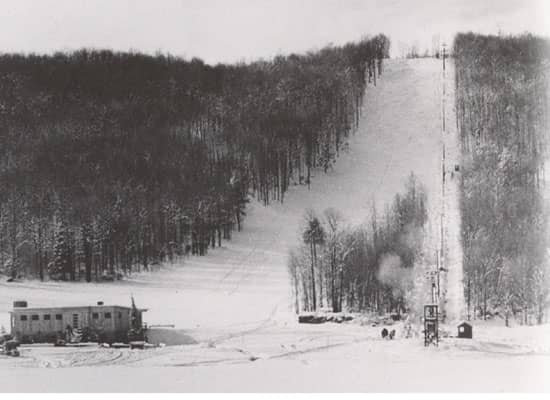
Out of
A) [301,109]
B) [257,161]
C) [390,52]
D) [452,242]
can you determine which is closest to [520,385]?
[452,242]

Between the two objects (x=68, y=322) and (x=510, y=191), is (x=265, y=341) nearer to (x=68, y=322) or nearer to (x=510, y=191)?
(x=68, y=322)

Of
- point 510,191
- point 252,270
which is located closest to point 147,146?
point 252,270

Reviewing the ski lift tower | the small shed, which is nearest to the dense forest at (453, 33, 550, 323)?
the small shed

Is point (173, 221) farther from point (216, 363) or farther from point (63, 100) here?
point (63, 100)

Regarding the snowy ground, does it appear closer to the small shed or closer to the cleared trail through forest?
the cleared trail through forest

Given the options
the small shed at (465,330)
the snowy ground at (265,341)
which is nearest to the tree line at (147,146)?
the snowy ground at (265,341)

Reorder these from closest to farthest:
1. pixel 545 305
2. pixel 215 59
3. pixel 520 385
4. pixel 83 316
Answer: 1. pixel 520 385
2. pixel 545 305
3. pixel 83 316
4. pixel 215 59
